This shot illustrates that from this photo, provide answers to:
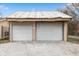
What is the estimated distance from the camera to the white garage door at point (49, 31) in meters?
5.21

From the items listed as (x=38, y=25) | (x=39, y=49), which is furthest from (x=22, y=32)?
(x=39, y=49)

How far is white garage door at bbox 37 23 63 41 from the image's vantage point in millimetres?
5211

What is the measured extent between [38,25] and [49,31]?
1.16 feet

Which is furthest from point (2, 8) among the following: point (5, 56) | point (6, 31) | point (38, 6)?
point (5, 56)

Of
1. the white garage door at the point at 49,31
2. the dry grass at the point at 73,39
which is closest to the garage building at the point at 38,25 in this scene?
the white garage door at the point at 49,31

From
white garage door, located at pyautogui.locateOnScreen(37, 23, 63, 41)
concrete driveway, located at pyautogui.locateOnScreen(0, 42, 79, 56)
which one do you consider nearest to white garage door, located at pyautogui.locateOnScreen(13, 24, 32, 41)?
concrete driveway, located at pyautogui.locateOnScreen(0, 42, 79, 56)

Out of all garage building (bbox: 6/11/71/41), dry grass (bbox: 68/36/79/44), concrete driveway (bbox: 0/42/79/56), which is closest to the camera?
concrete driveway (bbox: 0/42/79/56)

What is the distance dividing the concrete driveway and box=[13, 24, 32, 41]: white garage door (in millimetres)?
155

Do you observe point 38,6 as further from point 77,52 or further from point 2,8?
point 77,52

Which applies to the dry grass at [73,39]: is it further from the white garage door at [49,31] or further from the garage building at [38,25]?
the white garage door at [49,31]

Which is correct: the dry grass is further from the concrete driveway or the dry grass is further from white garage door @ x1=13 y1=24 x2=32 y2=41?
white garage door @ x1=13 y1=24 x2=32 y2=41

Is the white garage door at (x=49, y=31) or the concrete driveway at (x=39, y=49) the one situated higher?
the white garage door at (x=49, y=31)

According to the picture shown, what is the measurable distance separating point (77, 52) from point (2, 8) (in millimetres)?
2223

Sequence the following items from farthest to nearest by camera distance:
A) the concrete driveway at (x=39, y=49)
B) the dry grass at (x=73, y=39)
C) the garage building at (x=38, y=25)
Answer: the garage building at (x=38, y=25)
the dry grass at (x=73, y=39)
the concrete driveway at (x=39, y=49)
